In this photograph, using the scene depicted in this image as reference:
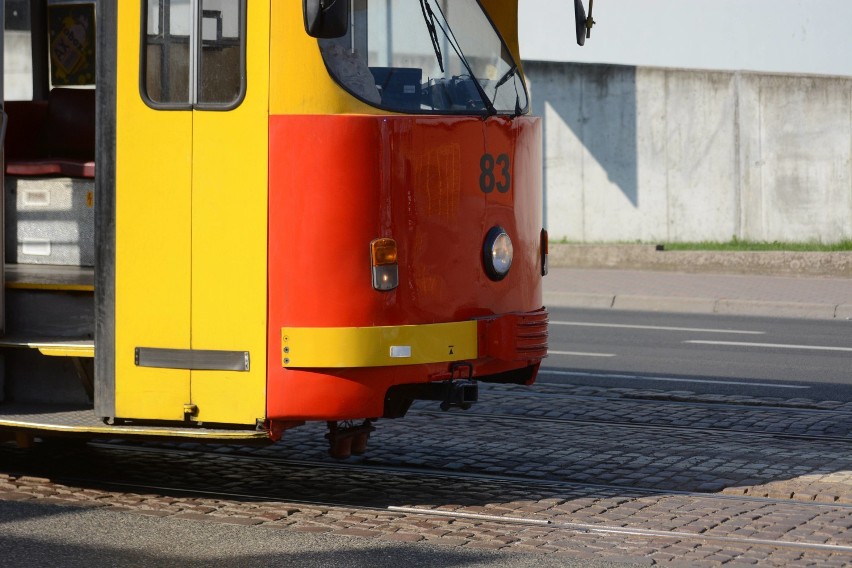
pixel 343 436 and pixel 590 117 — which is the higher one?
pixel 590 117

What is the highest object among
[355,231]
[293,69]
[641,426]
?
[293,69]

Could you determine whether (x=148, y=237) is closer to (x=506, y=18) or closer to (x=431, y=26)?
(x=431, y=26)

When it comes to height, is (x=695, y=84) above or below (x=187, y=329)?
above

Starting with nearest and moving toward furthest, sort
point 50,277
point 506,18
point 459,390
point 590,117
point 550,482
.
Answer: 1. point 459,390
2. point 550,482
3. point 506,18
4. point 50,277
5. point 590,117

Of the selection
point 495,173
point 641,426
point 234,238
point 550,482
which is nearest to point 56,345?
point 234,238

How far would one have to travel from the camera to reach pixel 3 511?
7137mm

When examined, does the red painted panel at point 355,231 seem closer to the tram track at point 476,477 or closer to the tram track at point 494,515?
the tram track at point 494,515

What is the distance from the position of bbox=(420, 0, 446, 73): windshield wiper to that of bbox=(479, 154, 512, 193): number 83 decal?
0.50 m

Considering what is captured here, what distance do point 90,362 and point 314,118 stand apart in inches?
69.1

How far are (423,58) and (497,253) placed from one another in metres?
1.02

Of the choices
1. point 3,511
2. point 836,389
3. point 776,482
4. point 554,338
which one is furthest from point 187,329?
point 554,338

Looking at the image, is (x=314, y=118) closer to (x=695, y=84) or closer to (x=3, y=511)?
(x=3, y=511)

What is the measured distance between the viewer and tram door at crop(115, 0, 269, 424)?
688 cm

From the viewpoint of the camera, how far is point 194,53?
696 cm
